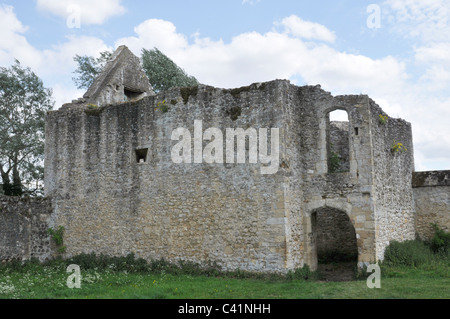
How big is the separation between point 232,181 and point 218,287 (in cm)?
356

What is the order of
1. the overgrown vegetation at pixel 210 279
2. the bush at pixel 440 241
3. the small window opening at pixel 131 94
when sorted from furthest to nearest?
the small window opening at pixel 131 94
the bush at pixel 440 241
the overgrown vegetation at pixel 210 279

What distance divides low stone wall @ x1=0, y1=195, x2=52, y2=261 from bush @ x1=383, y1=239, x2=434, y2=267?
40.7 feet

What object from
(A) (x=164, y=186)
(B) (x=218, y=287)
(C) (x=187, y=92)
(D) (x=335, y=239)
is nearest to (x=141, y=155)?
(A) (x=164, y=186)

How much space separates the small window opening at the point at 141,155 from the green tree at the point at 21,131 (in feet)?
40.1

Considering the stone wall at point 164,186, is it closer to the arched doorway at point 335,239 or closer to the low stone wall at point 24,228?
the low stone wall at point 24,228

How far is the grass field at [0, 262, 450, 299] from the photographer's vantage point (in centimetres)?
1064

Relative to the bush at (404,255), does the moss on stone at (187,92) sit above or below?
above

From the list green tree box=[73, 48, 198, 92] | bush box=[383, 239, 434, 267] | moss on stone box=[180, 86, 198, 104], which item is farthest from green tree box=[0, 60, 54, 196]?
bush box=[383, 239, 434, 267]

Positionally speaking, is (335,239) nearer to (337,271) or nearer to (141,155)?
(337,271)

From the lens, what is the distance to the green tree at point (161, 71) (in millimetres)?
32031

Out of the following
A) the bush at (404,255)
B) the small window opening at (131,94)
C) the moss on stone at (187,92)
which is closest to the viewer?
the bush at (404,255)

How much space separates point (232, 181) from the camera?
14070mm

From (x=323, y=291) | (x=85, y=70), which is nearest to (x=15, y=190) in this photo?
(x=85, y=70)

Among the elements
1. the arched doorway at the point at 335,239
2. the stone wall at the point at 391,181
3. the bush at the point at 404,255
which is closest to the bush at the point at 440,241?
the stone wall at the point at 391,181
